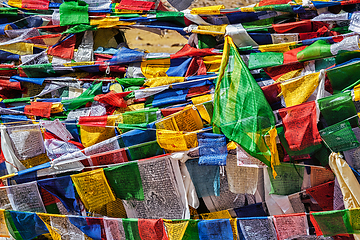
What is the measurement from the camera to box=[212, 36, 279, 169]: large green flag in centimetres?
296

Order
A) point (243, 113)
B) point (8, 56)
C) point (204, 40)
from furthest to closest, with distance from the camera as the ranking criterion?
point (8, 56) → point (204, 40) → point (243, 113)

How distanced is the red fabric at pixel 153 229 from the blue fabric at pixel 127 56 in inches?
78.3

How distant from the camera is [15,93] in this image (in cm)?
460

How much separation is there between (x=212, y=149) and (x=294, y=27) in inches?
68.1

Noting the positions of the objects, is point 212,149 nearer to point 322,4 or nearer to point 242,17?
point 242,17

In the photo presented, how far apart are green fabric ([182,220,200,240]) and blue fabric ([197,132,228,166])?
0.58 meters

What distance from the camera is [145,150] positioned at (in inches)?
140

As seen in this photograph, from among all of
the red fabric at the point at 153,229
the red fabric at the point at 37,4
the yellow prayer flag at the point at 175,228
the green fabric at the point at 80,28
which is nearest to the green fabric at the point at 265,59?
the yellow prayer flag at the point at 175,228

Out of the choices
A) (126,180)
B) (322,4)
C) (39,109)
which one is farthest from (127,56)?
(322,4)

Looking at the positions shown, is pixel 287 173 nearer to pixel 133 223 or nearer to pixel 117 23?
pixel 133 223

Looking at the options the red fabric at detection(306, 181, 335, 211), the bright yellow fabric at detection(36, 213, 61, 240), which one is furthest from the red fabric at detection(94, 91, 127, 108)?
the red fabric at detection(306, 181, 335, 211)

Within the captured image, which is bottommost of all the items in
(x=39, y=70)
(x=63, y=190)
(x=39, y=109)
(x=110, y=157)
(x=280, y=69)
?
(x=63, y=190)

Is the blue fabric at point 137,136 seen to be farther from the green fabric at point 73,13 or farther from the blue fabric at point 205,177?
the green fabric at point 73,13

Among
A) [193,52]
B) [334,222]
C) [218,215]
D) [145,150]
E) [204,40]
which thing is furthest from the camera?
[204,40]
